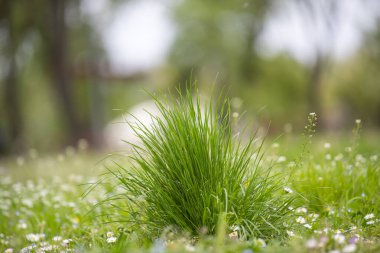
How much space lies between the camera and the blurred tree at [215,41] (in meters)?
20.7

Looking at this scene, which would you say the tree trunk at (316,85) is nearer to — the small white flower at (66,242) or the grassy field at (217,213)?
the grassy field at (217,213)

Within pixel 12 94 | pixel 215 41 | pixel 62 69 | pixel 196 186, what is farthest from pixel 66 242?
pixel 215 41

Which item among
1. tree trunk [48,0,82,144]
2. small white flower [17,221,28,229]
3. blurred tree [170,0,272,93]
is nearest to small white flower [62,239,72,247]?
small white flower [17,221,28,229]

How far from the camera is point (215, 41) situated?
21.2m

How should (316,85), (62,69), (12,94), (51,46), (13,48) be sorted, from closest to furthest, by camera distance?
(62,69)
(51,46)
(316,85)
(13,48)
(12,94)

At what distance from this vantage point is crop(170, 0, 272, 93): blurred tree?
20703 millimetres

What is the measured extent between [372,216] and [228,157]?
1.08 m

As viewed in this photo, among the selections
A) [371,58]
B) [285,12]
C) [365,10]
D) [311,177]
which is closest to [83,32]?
[285,12]

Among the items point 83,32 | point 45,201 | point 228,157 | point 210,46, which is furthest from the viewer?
point 210,46

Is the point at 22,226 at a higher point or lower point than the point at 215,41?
lower

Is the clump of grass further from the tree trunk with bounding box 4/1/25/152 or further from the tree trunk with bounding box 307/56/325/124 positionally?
the tree trunk with bounding box 4/1/25/152

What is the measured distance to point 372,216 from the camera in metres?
3.07

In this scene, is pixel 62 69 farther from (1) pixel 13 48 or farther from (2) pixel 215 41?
(2) pixel 215 41

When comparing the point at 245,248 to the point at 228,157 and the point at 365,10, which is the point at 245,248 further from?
the point at 365,10
